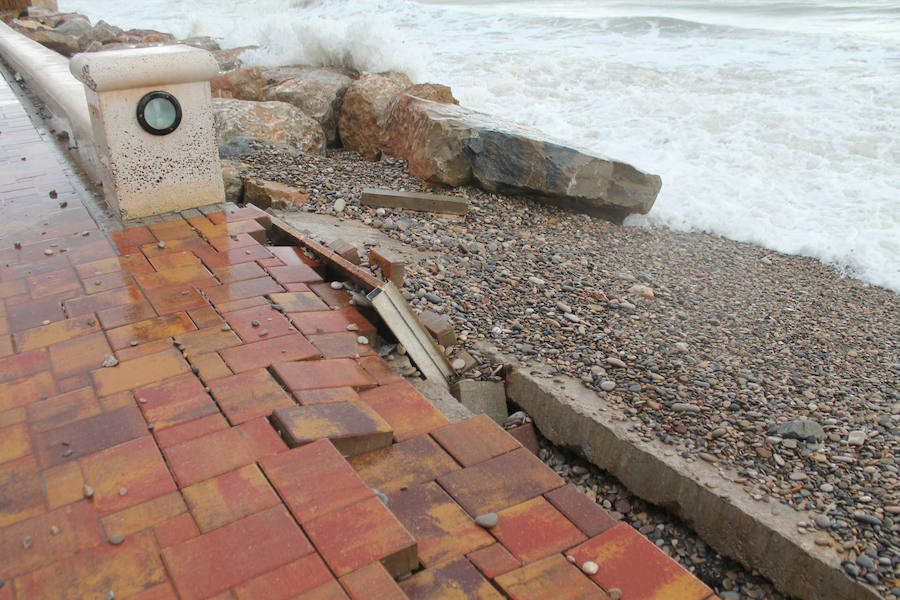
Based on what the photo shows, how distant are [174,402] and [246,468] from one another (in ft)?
1.77

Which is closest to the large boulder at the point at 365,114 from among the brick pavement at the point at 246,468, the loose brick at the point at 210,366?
the brick pavement at the point at 246,468

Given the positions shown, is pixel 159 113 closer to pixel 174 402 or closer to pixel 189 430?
pixel 174 402

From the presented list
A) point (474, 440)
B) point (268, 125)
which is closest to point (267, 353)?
point (474, 440)

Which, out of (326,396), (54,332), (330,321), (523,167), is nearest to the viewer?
(326,396)

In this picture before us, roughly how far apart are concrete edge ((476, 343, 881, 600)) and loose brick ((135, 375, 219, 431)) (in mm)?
1561

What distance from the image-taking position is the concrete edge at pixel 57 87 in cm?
491

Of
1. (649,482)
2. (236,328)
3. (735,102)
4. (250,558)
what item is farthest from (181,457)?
(735,102)

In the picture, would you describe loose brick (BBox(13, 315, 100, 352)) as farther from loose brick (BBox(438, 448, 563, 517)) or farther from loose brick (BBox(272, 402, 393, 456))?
loose brick (BBox(438, 448, 563, 517))

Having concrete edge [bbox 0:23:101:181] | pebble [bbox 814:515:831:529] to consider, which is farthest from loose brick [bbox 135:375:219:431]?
concrete edge [bbox 0:23:101:181]

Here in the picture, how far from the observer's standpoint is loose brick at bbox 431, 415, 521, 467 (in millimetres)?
2508

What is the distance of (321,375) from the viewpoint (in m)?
2.86

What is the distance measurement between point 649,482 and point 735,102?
10333 millimetres

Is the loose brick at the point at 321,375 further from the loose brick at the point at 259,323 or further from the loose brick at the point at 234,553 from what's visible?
the loose brick at the point at 234,553

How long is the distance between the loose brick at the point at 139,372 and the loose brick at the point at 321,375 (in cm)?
42
